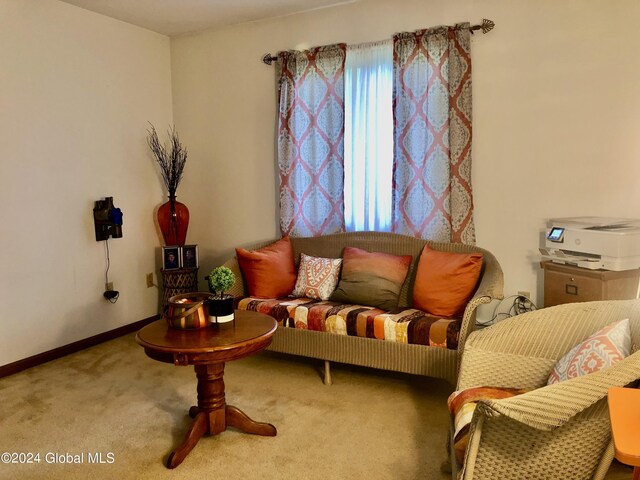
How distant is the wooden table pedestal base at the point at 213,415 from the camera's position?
241cm

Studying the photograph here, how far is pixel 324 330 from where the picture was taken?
3.15 metres

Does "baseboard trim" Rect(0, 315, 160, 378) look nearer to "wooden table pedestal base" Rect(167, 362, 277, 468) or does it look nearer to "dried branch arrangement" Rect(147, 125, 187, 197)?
"dried branch arrangement" Rect(147, 125, 187, 197)

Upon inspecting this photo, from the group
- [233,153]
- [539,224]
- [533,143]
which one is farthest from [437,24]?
[233,153]

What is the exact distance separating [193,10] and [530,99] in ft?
8.42

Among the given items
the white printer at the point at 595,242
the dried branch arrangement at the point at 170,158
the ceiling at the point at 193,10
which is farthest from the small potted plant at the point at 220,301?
the ceiling at the point at 193,10

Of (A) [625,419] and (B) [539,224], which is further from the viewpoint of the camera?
(B) [539,224]

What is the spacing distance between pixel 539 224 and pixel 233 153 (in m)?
2.53

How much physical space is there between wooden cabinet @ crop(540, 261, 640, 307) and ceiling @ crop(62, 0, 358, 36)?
2417mm

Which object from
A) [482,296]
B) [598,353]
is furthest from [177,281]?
[598,353]

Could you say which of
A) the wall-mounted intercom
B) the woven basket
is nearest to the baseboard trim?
the wall-mounted intercom

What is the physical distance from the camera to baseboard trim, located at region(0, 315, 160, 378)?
135 inches

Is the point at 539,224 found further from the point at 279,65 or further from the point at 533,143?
the point at 279,65

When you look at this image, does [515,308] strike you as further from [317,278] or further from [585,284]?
[317,278]

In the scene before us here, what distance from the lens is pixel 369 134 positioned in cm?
378
